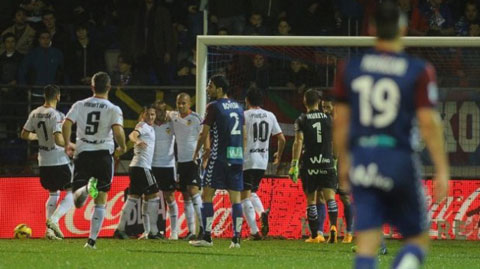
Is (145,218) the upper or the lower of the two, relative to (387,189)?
lower

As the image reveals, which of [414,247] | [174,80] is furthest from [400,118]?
[174,80]

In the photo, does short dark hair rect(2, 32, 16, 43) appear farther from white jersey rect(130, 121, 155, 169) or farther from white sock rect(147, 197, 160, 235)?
white sock rect(147, 197, 160, 235)

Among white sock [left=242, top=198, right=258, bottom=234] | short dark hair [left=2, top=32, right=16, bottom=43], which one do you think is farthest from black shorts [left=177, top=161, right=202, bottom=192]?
short dark hair [left=2, top=32, right=16, bottom=43]

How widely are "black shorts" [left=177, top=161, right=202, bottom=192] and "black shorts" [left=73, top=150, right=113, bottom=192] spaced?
3.37 m

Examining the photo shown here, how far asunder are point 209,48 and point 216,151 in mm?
4507

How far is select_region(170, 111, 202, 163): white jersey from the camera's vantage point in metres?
17.8

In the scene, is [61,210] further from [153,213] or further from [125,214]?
[153,213]

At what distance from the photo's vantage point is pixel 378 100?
721 centimetres

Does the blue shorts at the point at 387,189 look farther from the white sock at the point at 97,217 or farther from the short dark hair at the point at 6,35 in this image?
the short dark hair at the point at 6,35

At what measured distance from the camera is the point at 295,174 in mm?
16797

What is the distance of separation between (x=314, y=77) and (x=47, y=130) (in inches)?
185

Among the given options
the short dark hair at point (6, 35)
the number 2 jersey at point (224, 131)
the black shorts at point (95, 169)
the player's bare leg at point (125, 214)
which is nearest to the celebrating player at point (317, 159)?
the number 2 jersey at point (224, 131)

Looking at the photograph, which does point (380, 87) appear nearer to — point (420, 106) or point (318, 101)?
point (420, 106)

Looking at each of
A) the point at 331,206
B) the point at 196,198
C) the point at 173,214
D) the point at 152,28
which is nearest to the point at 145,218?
the point at 173,214
